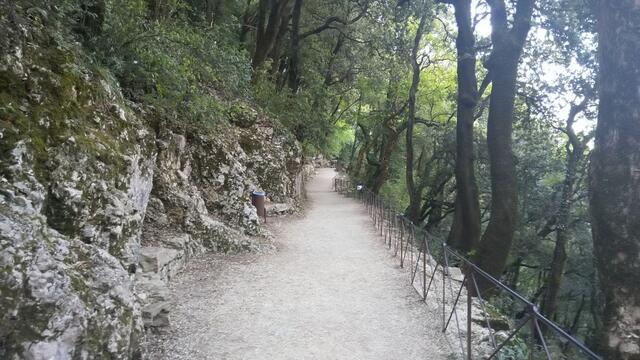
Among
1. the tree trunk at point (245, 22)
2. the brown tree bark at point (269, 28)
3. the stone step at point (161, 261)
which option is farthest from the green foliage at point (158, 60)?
the tree trunk at point (245, 22)

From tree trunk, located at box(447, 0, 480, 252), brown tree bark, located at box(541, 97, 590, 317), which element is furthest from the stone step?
brown tree bark, located at box(541, 97, 590, 317)

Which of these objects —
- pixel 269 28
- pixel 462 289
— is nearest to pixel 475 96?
pixel 462 289

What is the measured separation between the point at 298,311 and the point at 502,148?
4.91 meters

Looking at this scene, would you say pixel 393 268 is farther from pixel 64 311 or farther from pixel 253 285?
pixel 64 311

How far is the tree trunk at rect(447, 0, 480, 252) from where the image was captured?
10352 mm

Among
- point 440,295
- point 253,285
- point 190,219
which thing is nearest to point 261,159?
point 190,219

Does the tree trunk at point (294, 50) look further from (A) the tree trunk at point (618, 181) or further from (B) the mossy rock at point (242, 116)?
(A) the tree trunk at point (618, 181)

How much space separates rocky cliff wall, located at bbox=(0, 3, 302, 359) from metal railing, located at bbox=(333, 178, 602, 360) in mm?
3277

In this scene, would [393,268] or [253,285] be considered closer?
[253,285]

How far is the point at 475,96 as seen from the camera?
10.6 metres

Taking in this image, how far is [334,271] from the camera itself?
8742mm

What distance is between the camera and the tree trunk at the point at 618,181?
3.66 meters

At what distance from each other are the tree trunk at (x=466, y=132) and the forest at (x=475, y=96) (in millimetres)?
33

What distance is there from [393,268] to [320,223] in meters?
6.17
